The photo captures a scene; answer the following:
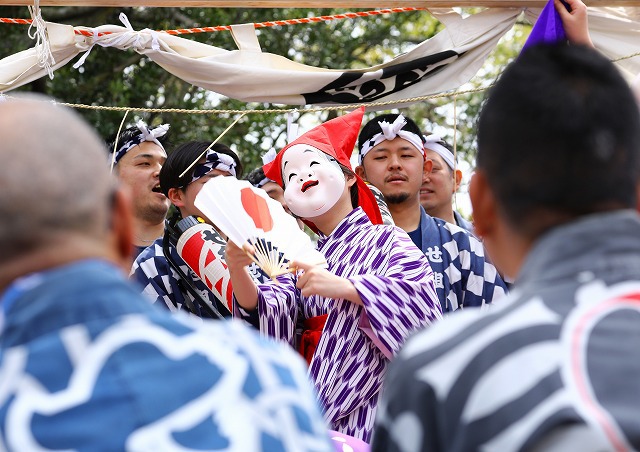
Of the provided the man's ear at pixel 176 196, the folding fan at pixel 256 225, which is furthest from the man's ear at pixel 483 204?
the man's ear at pixel 176 196

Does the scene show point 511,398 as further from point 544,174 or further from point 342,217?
point 342,217

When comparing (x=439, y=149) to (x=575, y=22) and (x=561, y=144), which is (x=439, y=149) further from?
(x=561, y=144)

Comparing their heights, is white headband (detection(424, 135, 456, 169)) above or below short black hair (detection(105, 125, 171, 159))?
below

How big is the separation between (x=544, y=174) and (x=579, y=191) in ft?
0.19

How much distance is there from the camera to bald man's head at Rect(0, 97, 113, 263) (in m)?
1.38

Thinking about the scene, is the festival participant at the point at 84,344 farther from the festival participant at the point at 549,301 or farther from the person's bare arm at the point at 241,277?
the person's bare arm at the point at 241,277

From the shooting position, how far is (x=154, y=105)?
7906 mm

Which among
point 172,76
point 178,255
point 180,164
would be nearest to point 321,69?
point 180,164

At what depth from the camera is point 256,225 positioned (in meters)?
3.94

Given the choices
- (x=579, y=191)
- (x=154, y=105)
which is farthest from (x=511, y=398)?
(x=154, y=105)

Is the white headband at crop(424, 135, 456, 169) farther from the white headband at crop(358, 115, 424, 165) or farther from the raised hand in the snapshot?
the raised hand

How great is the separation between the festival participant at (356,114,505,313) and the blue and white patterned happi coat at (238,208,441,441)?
28.6 inches

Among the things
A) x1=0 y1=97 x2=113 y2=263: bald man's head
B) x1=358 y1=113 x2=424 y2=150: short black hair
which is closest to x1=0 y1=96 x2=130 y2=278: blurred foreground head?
x1=0 y1=97 x2=113 y2=263: bald man's head

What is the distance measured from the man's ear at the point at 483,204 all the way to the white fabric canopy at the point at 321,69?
11.2 feet
